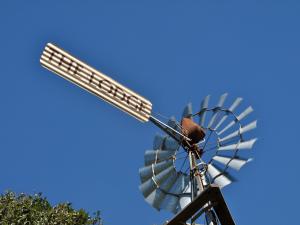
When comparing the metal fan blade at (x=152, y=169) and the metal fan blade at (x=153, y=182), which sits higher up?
the metal fan blade at (x=152, y=169)

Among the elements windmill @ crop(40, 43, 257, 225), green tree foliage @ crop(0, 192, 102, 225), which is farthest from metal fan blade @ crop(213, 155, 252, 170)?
green tree foliage @ crop(0, 192, 102, 225)

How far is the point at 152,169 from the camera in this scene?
34.2 ft

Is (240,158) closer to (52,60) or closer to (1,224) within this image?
(52,60)

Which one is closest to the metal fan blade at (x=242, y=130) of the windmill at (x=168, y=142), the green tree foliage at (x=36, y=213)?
the windmill at (x=168, y=142)

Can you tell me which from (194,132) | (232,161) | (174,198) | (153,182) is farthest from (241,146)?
(153,182)

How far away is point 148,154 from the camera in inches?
420

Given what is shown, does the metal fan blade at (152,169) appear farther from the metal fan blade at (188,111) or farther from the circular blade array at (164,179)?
the metal fan blade at (188,111)

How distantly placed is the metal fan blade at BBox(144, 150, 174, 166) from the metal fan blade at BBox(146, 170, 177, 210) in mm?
357

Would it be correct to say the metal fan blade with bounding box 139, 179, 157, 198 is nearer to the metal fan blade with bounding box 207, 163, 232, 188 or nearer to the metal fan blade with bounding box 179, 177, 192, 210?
the metal fan blade with bounding box 179, 177, 192, 210

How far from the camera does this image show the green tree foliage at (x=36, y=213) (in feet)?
50.8

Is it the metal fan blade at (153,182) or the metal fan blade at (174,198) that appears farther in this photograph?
the metal fan blade at (153,182)

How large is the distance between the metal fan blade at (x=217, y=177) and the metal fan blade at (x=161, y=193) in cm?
92

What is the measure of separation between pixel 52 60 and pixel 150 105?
193 cm

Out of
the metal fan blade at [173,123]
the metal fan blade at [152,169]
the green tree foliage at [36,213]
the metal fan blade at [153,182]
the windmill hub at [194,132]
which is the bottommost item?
the metal fan blade at [153,182]
